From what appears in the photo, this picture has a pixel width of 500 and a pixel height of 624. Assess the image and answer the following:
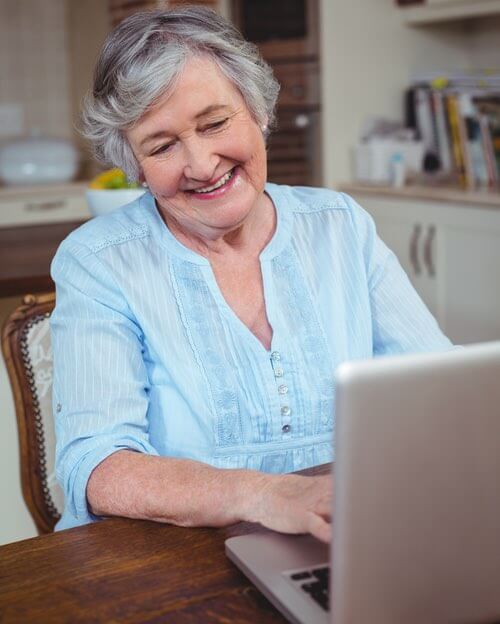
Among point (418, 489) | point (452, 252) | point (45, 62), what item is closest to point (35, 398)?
point (418, 489)

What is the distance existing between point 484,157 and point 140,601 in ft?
9.78

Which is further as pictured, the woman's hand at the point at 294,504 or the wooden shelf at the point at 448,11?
the wooden shelf at the point at 448,11

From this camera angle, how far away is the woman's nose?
1379mm

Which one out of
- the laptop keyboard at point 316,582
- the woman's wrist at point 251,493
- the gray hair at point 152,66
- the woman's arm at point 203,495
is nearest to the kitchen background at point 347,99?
the gray hair at point 152,66

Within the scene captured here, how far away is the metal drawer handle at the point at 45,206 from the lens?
170 inches

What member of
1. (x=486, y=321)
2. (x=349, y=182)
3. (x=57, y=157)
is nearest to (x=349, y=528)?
(x=486, y=321)

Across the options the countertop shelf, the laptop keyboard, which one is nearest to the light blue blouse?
the laptop keyboard

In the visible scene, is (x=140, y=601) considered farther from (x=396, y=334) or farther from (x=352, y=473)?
(x=396, y=334)

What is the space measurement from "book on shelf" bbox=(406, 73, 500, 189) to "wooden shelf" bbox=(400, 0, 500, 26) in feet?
0.77

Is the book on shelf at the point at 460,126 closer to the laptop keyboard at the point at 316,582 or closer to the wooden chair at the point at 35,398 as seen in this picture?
the wooden chair at the point at 35,398

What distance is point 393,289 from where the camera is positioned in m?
1.57

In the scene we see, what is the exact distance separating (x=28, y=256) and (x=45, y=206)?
241cm

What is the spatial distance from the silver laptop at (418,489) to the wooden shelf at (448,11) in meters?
3.05

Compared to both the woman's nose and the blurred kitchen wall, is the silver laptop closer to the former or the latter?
the woman's nose
